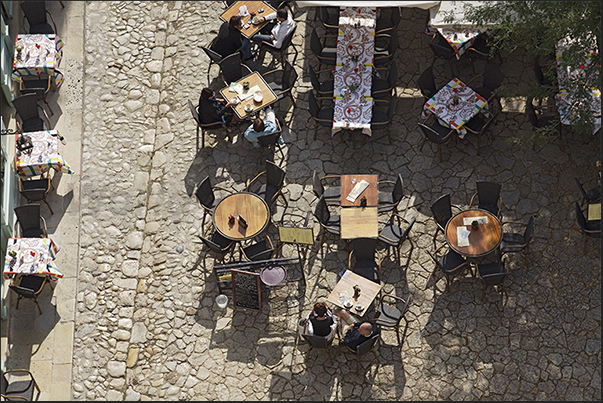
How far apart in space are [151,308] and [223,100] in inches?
189

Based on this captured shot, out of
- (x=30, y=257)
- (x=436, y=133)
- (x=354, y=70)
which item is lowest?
(x=30, y=257)

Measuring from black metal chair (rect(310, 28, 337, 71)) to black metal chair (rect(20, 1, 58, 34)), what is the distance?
6.49 m

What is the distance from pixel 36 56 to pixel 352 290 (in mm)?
9204

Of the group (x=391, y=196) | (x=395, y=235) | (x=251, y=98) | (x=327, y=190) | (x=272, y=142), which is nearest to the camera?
(x=395, y=235)

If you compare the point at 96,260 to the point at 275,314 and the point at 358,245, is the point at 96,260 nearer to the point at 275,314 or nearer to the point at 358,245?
the point at 275,314

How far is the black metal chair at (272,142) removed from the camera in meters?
15.2

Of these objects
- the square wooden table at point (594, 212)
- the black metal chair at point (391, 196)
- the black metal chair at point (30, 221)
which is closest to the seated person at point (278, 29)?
the black metal chair at point (391, 196)

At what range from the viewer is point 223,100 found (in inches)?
625

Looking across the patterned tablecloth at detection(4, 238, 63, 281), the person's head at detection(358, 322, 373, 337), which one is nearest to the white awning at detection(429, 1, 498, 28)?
the person's head at detection(358, 322, 373, 337)

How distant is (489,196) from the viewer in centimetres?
1441

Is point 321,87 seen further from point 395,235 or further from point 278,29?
point 395,235

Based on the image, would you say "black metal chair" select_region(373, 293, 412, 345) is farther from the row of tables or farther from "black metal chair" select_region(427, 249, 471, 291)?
the row of tables

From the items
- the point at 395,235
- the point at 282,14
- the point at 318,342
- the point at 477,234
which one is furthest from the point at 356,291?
the point at 282,14

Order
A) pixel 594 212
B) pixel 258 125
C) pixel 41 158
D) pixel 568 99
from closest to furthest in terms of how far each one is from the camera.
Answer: pixel 594 212, pixel 568 99, pixel 258 125, pixel 41 158
